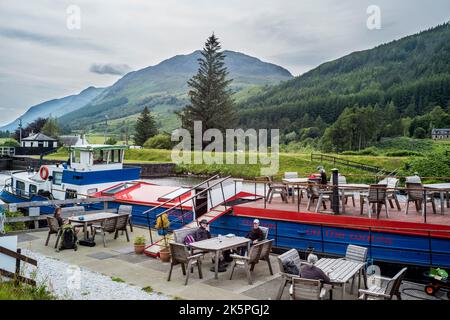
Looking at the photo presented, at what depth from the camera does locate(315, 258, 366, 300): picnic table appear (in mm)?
7207

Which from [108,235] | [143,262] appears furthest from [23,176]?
[143,262]

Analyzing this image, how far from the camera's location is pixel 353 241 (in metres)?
10.4

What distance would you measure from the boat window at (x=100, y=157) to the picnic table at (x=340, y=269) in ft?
44.9

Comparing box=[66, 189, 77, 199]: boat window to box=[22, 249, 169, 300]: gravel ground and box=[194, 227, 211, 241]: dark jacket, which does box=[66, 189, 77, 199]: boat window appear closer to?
box=[22, 249, 169, 300]: gravel ground

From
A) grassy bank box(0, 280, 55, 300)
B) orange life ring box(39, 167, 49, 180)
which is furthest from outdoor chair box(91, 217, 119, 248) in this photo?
orange life ring box(39, 167, 49, 180)

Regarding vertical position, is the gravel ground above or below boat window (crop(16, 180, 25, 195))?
below

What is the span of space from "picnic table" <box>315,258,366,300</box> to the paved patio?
2.04 ft

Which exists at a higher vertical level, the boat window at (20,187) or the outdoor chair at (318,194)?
the outdoor chair at (318,194)

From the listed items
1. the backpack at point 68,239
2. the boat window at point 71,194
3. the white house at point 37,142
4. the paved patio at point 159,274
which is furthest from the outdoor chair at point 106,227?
the white house at point 37,142

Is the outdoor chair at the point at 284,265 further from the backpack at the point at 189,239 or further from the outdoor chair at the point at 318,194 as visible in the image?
the outdoor chair at the point at 318,194

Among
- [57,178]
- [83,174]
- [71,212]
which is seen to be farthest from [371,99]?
[71,212]

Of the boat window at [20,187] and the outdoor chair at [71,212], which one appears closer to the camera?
the outdoor chair at [71,212]

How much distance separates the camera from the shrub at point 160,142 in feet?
236
